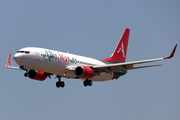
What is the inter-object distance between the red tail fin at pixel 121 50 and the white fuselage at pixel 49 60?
27.3ft

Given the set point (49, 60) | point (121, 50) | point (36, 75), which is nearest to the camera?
point (49, 60)

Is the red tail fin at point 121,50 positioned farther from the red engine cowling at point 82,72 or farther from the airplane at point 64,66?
the red engine cowling at point 82,72

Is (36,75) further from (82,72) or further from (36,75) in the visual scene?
(82,72)

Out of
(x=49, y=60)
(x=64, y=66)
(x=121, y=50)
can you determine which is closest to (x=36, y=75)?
(x=64, y=66)

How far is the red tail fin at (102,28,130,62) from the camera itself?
207 feet

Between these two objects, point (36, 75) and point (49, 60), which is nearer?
point (49, 60)

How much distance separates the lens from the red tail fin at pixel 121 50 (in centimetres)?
6317

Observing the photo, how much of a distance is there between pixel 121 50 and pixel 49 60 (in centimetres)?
1947

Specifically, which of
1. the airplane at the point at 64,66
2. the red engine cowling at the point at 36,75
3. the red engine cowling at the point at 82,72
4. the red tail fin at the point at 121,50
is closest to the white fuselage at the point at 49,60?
the airplane at the point at 64,66

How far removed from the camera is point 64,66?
51281mm

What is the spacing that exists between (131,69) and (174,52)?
10.5 meters

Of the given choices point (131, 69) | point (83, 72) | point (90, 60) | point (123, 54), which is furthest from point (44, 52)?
point (123, 54)

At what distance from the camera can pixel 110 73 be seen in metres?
54.1

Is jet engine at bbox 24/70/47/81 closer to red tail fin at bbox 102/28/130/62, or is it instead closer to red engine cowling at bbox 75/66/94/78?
red engine cowling at bbox 75/66/94/78
